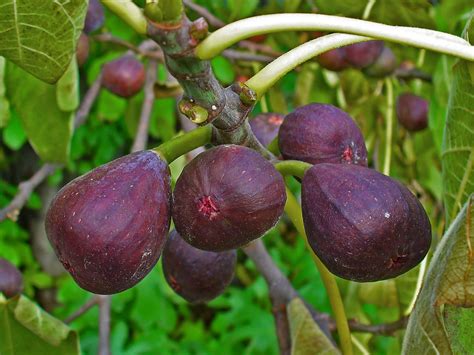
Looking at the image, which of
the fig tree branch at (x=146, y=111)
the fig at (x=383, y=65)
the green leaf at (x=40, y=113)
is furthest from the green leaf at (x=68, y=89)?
the fig at (x=383, y=65)

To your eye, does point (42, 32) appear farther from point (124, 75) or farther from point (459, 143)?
point (124, 75)

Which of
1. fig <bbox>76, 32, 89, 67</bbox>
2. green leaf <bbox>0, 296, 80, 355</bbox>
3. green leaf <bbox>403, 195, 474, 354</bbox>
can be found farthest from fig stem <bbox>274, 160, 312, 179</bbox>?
fig <bbox>76, 32, 89, 67</bbox>

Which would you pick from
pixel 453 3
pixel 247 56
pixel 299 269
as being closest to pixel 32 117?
pixel 247 56

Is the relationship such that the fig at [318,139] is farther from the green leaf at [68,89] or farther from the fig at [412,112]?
the fig at [412,112]

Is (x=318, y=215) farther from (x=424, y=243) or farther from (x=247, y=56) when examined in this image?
(x=247, y=56)

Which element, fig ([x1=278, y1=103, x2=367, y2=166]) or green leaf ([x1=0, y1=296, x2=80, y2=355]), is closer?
fig ([x1=278, y1=103, x2=367, y2=166])

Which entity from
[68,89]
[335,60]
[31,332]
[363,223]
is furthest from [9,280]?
[335,60]

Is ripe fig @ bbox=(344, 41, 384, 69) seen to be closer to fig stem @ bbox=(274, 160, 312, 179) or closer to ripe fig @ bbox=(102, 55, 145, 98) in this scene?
ripe fig @ bbox=(102, 55, 145, 98)
